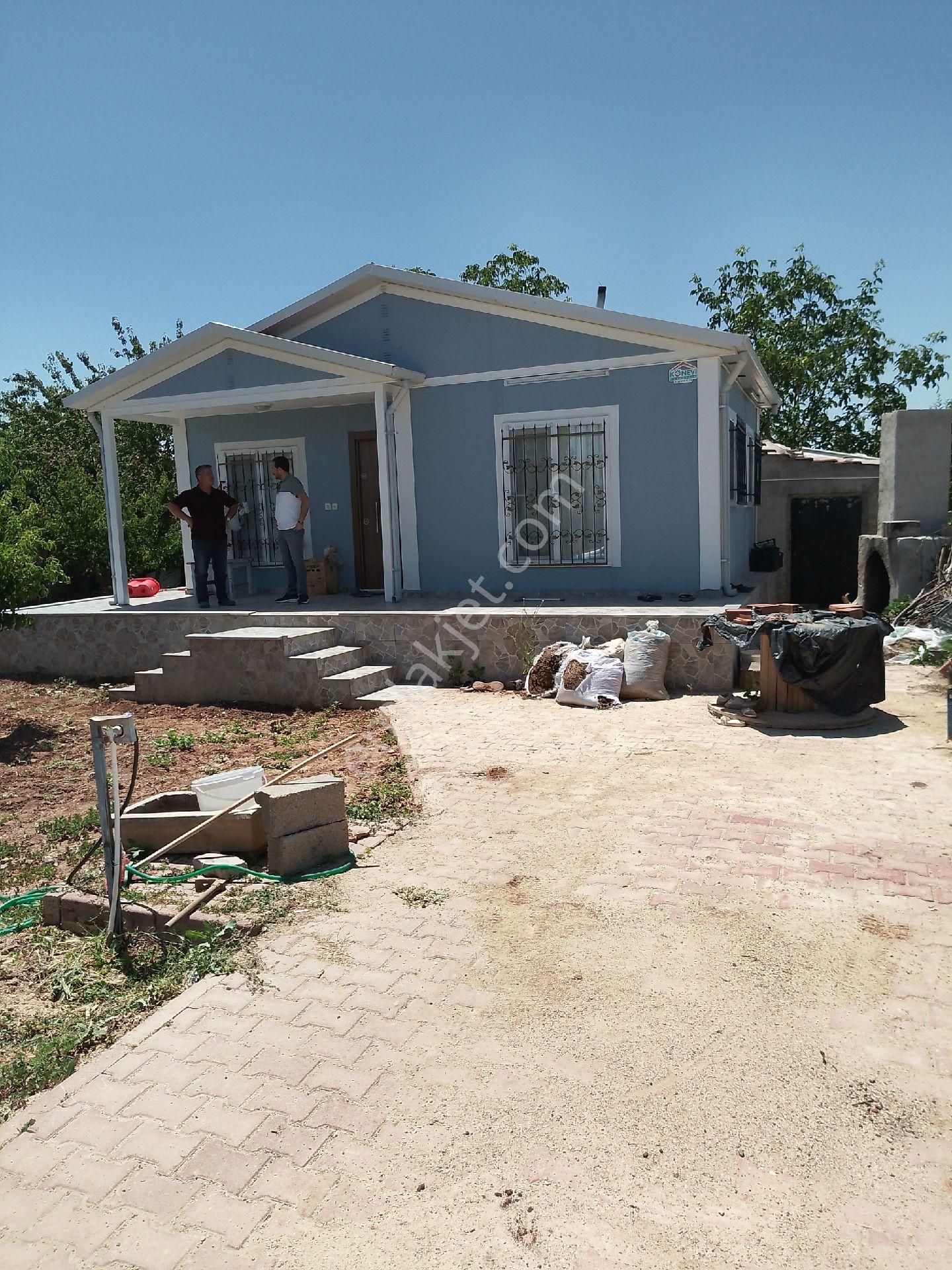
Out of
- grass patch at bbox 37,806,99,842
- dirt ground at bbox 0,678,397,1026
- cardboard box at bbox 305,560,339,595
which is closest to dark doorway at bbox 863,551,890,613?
cardboard box at bbox 305,560,339,595

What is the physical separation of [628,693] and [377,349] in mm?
5867

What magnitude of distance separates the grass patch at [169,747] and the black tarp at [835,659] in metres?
4.76

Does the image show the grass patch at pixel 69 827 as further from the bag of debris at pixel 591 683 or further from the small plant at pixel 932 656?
the small plant at pixel 932 656

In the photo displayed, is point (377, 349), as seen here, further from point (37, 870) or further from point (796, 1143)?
point (796, 1143)

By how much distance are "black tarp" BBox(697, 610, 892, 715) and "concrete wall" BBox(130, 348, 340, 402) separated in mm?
6242

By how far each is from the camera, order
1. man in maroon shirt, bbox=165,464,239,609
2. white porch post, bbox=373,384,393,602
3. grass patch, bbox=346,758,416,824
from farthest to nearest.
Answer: man in maroon shirt, bbox=165,464,239,609 → white porch post, bbox=373,384,393,602 → grass patch, bbox=346,758,416,824

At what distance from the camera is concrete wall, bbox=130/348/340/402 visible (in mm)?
10914

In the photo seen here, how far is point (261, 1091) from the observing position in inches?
113

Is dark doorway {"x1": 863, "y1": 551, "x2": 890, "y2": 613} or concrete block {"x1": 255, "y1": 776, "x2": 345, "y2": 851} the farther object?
dark doorway {"x1": 863, "y1": 551, "x2": 890, "y2": 613}

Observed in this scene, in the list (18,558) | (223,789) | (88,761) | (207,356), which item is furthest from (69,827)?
(207,356)

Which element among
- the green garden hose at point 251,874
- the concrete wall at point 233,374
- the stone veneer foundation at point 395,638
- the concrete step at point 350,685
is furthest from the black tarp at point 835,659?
the concrete wall at point 233,374

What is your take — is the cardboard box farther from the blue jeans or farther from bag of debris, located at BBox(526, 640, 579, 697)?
bag of debris, located at BBox(526, 640, 579, 697)

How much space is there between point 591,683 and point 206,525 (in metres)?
5.30

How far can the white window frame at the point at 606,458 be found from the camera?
10555 mm
